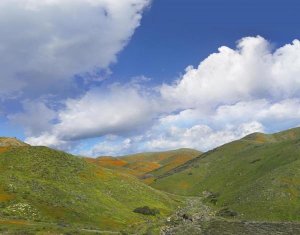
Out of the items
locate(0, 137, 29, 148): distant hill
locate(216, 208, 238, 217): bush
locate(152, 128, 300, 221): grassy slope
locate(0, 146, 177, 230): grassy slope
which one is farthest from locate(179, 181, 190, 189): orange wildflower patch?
locate(0, 137, 29, 148): distant hill

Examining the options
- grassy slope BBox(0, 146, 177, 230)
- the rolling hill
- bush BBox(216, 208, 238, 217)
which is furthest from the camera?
bush BBox(216, 208, 238, 217)

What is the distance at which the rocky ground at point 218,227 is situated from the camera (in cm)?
7612

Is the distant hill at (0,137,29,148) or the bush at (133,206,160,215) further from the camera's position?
the distant hill at (0,137,29,148)

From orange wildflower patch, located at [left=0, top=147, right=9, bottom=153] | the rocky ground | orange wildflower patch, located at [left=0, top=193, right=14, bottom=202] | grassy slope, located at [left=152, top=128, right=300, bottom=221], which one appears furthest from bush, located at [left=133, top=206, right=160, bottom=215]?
orange wildflower patch, located at [left=0, top=147, right=9, bottom=153]

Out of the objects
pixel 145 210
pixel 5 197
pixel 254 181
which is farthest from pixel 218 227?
pixel 254 181

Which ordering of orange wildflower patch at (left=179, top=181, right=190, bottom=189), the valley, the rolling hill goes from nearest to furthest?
the valley < the rolling hill < orange wildflower patch at (left=179, top=181, right=190, bottom=189)

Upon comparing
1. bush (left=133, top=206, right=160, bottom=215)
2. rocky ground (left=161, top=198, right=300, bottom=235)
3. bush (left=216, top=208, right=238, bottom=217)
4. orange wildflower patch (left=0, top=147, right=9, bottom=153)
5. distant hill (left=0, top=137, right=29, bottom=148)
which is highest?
distant hill (left=0, top=137, right=29, bottom=148)

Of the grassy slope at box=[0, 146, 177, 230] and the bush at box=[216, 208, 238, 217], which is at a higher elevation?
the grassy slope at box=[0, 146, 177, 230]

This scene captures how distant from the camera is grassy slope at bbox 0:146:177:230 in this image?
81250mm

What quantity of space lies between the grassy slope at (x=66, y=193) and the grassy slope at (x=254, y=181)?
2009cm

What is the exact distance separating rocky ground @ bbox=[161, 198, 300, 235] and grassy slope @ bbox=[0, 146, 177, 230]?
8249 millimetres

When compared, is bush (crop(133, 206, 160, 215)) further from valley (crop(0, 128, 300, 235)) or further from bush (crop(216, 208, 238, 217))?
Answer: bush (crop(216, 208, 238, 217))

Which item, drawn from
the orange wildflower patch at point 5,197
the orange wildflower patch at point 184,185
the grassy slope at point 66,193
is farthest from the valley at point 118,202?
the orange wildflower patch at point 184,185

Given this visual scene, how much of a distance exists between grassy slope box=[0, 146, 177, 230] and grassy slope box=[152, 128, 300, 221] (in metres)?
20.1
